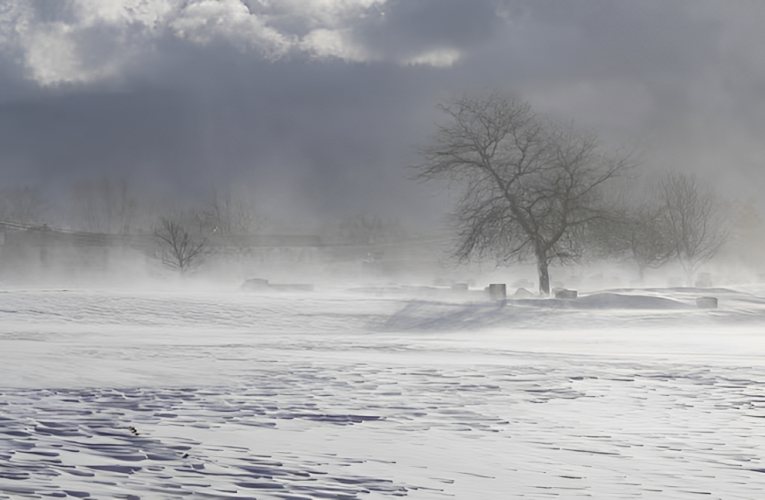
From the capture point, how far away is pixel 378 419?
7.99m

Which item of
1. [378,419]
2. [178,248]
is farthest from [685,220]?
[378,419]

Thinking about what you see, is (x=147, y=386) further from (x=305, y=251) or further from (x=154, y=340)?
(x=305, y=251)

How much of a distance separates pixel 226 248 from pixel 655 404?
258 ft

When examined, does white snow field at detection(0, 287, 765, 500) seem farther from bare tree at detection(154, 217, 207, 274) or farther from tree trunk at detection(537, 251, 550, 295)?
bare tree at detection(154, 217, 207, 274)

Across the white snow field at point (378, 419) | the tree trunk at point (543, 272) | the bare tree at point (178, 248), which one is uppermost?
the bare tree at point (178, 248)

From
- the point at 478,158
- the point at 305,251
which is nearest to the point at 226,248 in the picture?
the point at 305,251

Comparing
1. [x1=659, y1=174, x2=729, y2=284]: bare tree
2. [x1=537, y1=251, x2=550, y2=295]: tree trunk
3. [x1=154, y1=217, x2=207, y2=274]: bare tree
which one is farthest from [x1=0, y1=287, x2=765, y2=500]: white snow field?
[x1=154, y1=217, x2=207, y2=274]: bare tree

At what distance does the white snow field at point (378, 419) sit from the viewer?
5410mm

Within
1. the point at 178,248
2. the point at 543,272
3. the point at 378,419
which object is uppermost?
the point at 178,248

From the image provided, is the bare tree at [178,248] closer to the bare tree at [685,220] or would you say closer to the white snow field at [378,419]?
the bare tree at [685,220]

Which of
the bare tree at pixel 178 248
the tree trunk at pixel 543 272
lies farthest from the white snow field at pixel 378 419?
the bare tree at pixel 178 248

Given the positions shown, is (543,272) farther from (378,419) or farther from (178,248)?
(178,248)

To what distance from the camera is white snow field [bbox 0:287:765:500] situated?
5.41 m

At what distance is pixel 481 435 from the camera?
724 centimetres
